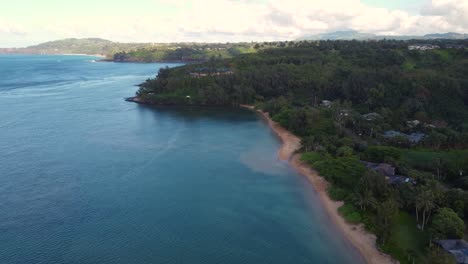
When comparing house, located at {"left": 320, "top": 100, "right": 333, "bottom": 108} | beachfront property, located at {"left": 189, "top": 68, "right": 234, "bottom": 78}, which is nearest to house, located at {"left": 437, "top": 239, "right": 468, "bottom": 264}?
house, located at {"left": 320, "top": 100, "right": 333, "bottom": 108}

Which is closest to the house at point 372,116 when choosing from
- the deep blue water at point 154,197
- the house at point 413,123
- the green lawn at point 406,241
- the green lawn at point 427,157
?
the house at point 413,123

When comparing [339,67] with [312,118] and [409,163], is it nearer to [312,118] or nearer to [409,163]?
[312,118]

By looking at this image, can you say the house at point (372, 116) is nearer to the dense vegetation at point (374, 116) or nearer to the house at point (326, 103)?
the dense vegetation at point (374, 116)

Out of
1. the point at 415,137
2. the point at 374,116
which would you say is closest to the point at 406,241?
the point at 415,137

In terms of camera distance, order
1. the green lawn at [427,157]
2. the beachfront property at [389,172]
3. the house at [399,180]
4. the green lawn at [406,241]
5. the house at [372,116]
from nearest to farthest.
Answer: the green lawn at [406,241] < the house at [399,180] < the beachfront property at [389,172] < the green lawn at [427,157] < the house at [372,116]

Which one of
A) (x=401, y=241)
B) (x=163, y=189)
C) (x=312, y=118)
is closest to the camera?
(x=401, y=241)

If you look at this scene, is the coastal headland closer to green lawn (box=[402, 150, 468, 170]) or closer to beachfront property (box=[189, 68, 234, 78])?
green lawn (box=[402, 150, 468, 170])

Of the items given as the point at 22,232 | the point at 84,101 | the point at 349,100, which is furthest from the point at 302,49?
the point at 22,232
